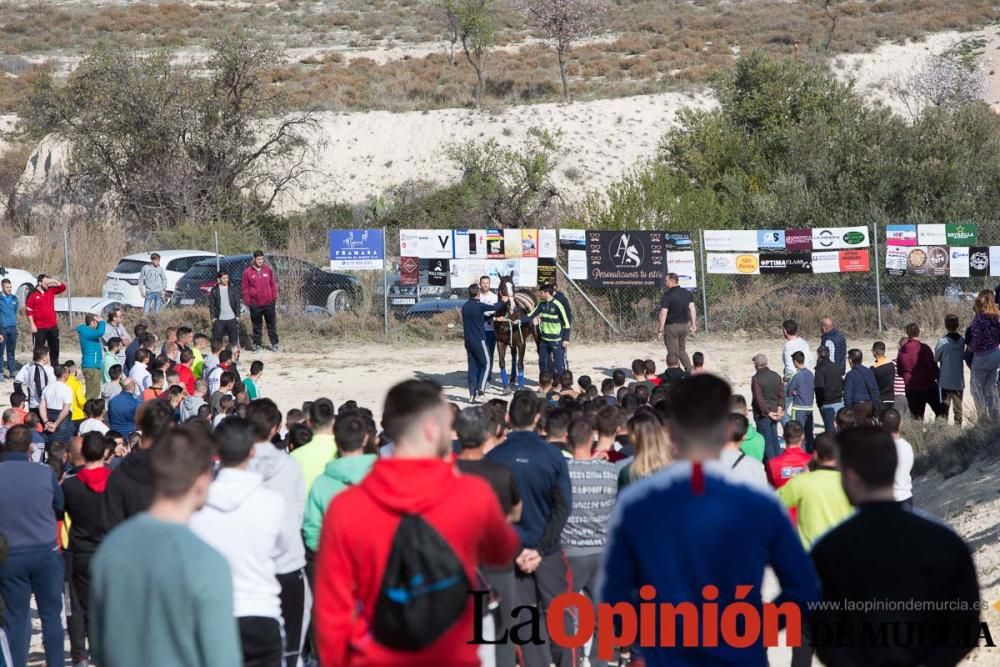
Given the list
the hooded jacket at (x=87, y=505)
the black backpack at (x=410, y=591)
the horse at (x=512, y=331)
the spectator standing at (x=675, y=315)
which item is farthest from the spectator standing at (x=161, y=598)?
the spectator standing at (x=675, y=315)

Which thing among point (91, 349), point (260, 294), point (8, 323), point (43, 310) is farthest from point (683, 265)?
point (8, 323)

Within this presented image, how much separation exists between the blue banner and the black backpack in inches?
771

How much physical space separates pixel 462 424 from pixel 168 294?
63.3ft

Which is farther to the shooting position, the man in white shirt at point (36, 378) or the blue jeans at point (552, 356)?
the blue jeans at point (552, 356)

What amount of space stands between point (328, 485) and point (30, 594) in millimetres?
2341

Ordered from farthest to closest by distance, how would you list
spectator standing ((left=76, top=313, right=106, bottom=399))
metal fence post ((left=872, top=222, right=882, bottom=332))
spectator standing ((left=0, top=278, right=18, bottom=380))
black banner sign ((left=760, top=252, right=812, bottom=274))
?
1. black banner sign ((left=760, top=252, right=812, bottom=274))
2. metal fence post ((left=872, top=222, right=882, bottom=332))
3. spectator standing ((left=0, top=278, right=18, bottom=380))
4. spectator standing ((left=76, top=313, right=106, bottom=399))

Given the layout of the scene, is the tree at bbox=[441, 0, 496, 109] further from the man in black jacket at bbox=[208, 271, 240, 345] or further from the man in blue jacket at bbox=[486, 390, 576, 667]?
the man in blue jacket at bbox=[486, 390, 576, 667]

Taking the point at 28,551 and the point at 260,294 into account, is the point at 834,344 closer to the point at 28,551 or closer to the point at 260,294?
the point at 260,294

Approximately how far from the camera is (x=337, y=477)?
22.7 ft

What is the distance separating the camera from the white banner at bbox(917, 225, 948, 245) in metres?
23.2

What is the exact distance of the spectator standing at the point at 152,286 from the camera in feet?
75.5

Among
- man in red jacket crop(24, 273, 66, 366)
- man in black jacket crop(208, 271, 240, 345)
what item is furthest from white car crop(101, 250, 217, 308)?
man in red jacket crop(24, 273, 66, 366)

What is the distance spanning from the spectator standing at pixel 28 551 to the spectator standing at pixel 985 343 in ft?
37.2

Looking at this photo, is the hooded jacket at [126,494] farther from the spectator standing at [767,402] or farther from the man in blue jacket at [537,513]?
the spectator standing at [767,402]
